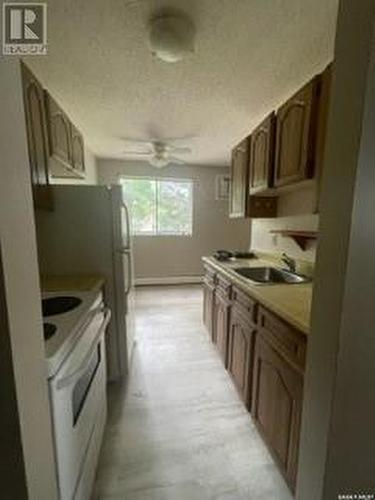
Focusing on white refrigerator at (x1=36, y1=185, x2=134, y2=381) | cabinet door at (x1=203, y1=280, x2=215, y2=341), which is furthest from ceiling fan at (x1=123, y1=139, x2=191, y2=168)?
cabinet door at (x1=203, y1=280, x2=215, y2=341)

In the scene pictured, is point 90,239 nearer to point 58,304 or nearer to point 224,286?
point 58,304

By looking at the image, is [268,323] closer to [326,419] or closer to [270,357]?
[270,357]

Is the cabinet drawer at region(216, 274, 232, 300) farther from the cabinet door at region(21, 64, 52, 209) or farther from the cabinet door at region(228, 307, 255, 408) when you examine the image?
the cabinet door at region(21, 64, 52, 209)

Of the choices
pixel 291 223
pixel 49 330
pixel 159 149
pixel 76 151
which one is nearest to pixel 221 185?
pixel 159 149

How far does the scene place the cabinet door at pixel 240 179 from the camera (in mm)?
2629

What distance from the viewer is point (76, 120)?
2699 mm

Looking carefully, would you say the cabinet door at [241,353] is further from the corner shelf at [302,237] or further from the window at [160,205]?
the window at [160,205]

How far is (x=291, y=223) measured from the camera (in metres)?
2.53

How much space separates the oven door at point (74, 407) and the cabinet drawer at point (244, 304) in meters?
0.91

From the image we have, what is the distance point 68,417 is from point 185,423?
1103 millimetres

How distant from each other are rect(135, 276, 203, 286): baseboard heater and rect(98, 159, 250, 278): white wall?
0.06 meters

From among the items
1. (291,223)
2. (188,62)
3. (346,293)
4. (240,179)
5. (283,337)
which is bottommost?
(283,337)

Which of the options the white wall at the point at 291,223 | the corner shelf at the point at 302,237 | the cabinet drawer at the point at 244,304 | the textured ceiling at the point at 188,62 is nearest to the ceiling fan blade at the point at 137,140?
the textured ceiling at the point at 188,62

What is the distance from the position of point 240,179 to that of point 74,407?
2.40 m
